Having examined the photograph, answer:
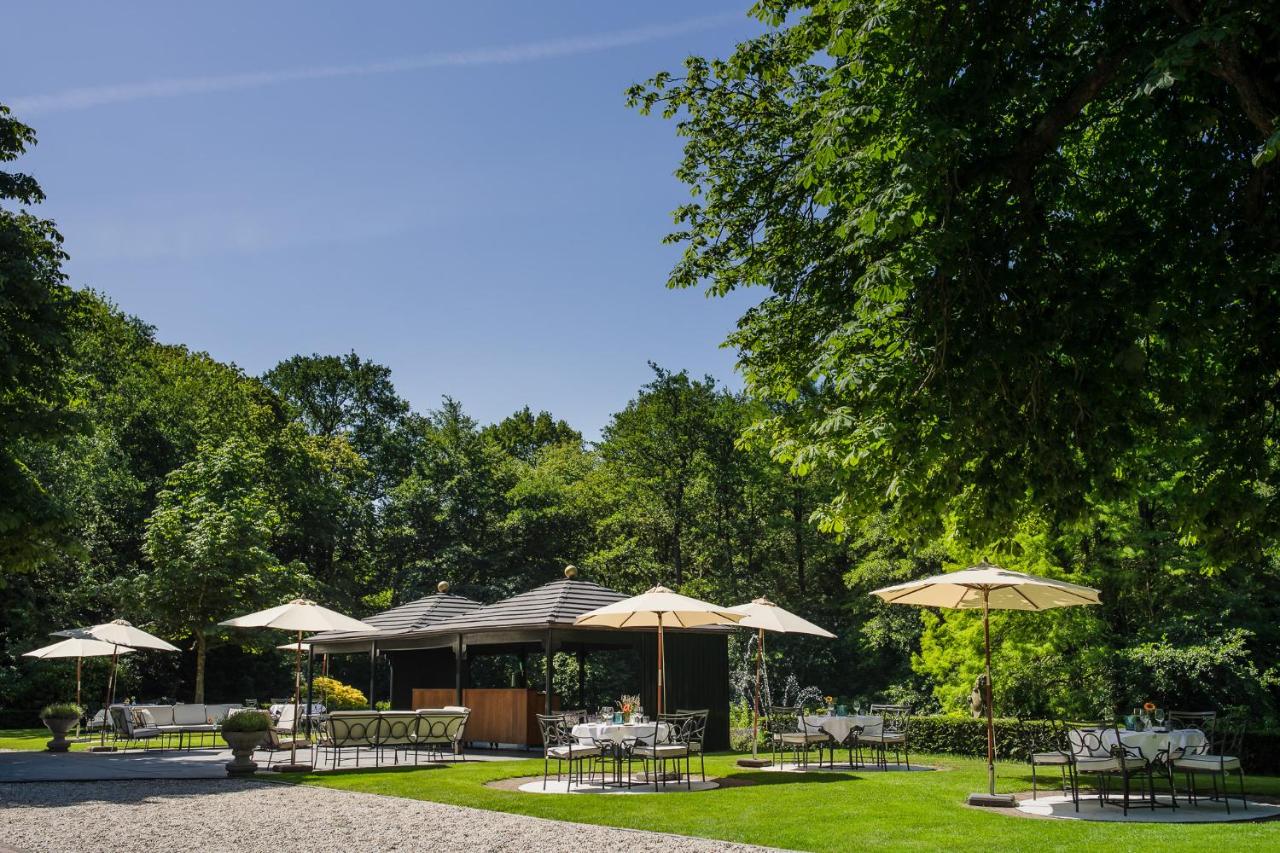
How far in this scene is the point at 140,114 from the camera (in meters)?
15.6

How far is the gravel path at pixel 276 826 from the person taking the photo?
788cm

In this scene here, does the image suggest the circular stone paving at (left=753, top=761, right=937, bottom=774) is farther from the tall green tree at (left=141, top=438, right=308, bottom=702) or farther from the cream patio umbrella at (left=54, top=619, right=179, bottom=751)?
the tall green tree at (left=141, top=438, right=308, bottom=702)

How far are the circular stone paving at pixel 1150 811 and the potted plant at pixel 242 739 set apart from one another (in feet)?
33.0

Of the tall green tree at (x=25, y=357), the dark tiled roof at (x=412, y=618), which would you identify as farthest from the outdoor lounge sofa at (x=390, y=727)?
the tall green tree at (x=25, y=357)

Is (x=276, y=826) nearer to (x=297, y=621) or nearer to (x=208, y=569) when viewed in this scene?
(x=297, y=621)

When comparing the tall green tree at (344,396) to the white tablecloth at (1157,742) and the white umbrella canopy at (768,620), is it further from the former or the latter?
the white tablecloth at (1157,742)

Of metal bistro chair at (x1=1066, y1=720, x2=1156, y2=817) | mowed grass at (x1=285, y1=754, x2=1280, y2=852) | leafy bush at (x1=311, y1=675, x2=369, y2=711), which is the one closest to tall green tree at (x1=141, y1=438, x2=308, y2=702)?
leafy bush at (x1=311, y1=675, x2=369, y2=711)

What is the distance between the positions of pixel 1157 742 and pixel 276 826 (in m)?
8.72

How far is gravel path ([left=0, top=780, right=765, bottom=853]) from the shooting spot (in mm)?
7879

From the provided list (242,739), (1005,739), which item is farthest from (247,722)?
(1005,739)

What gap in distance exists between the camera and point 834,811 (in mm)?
9906

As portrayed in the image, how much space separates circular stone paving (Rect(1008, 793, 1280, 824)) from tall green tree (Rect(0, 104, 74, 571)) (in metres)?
14.8

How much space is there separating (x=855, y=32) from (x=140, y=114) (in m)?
12.9

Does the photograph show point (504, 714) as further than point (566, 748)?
Yes
